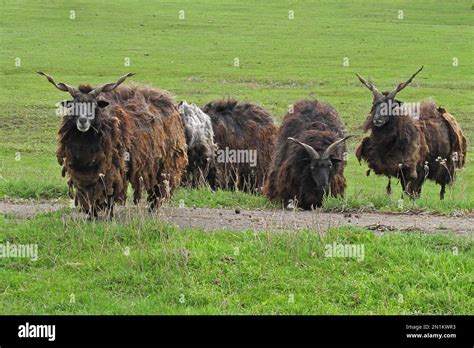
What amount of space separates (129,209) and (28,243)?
1585mm

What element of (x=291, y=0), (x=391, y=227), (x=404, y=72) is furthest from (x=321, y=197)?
(x=291, y=0)

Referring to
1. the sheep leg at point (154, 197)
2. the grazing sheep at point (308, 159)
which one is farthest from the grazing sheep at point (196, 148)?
the sheep leg at point (154, 197)

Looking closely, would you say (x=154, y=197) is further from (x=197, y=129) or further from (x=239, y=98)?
(x=239, y=98)

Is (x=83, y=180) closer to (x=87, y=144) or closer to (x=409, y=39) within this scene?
(x=87, y=144)

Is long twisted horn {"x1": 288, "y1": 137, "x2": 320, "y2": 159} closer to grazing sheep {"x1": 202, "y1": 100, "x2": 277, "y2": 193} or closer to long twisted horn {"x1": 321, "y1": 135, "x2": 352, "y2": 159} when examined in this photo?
long twisted horn {"x1": 321, "y1": 135, "x2": 352, "y2": 159}

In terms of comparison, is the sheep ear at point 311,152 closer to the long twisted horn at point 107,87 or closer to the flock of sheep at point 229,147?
the flock of sheep at point 229,147

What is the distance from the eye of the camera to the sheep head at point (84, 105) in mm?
13820

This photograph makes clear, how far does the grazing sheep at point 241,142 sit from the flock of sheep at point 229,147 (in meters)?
0.03

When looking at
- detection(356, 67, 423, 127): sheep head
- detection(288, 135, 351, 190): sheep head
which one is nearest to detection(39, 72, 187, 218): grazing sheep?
detection(288, 135, 351, 190): sheep head

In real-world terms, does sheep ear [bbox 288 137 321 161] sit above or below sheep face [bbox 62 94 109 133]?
below

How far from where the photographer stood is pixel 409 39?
215ft

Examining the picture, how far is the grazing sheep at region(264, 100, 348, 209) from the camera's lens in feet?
59.7

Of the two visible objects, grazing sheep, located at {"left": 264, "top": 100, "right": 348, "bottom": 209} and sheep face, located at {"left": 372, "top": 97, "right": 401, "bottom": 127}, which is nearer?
grazing sheep, located at {"left": 264, "top": 100, "right": 348, "bottom": 209}

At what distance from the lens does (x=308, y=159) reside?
60.5 feet
